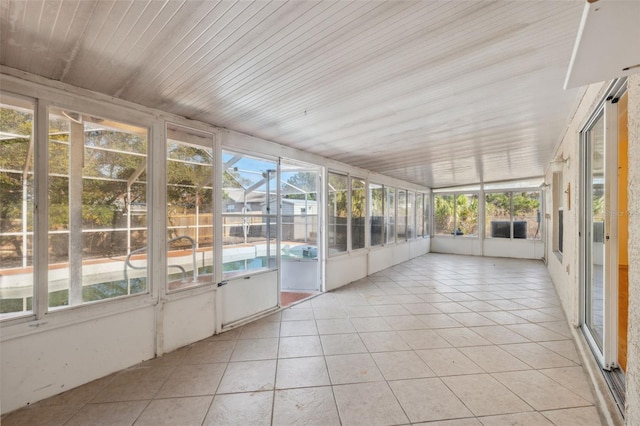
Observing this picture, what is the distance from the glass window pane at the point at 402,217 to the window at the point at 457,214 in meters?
2.63

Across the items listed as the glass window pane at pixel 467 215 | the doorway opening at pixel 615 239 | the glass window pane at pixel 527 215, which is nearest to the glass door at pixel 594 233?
Result: the doorway opening at pixel 615 239

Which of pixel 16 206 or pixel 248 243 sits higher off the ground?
pixel 16 206

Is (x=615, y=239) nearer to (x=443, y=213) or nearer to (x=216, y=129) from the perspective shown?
(x=216, y=129)

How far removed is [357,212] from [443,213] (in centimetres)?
574

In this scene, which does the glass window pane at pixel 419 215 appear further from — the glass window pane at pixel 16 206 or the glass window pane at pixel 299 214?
the glass window pane at pixel 16 206

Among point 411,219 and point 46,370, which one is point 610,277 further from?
point 411,219

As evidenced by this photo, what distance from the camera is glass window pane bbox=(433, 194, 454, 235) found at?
33.1 ft

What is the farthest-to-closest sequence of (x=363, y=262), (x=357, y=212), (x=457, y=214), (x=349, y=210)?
(x=457, y=214)
(x=363, y=262)
(x=357, y=212)
(x=349, y=210)

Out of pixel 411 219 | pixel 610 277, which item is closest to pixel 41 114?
pixel 610 277

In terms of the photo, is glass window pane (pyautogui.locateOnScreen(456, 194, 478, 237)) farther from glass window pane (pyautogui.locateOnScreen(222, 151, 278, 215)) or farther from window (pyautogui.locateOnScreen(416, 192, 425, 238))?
glass window pane (pyautogui.locateOnScreen(222, 151, 278, 215))

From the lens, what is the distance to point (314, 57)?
1855mm

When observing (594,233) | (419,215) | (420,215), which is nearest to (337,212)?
(594,233)

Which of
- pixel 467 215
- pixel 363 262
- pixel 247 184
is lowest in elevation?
pixel 363 262

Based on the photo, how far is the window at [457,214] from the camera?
9.62 m
